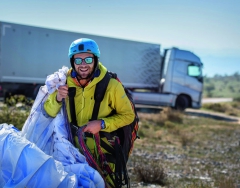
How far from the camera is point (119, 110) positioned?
11.3ft

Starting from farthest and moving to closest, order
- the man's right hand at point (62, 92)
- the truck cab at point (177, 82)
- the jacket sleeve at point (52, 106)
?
the truck cab at point (177, 82)
the jacket sleeve at point (52, 106)
the man's right hand at point (62, 92)

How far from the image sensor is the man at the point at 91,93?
3.37 metres

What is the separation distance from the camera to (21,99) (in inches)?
292

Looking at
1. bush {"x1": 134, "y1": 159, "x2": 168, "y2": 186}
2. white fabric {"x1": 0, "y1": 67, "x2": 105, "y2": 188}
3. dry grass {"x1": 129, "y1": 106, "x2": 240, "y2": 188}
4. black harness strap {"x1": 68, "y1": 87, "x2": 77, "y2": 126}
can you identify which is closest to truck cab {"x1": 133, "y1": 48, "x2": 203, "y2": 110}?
dry grass {"x1": 129, "y1": 106, "x2": 240, "y2": 188}

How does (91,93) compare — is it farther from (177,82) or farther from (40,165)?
(177,82)

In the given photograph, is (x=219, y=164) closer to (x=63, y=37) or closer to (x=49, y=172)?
(x=49, y=172)

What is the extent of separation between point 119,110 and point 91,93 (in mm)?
345

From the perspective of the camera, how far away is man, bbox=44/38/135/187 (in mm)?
3369

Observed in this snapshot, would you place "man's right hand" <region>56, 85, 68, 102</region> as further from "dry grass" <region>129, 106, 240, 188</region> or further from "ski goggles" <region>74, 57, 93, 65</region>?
"dry grass" <region>129, 106, 240, 188</region>

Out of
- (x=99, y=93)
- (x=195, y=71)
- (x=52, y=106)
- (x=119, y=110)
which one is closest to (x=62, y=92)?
(x=52, y=106)

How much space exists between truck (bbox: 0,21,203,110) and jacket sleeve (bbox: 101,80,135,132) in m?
12.5

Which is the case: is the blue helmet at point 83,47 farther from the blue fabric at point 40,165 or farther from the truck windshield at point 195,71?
the truck windshield at point 195,71

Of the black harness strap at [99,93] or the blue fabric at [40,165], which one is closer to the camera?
the blue fabric at [40,165]

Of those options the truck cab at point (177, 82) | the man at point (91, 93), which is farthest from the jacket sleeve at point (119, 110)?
the truck cab at point (177, 82)
